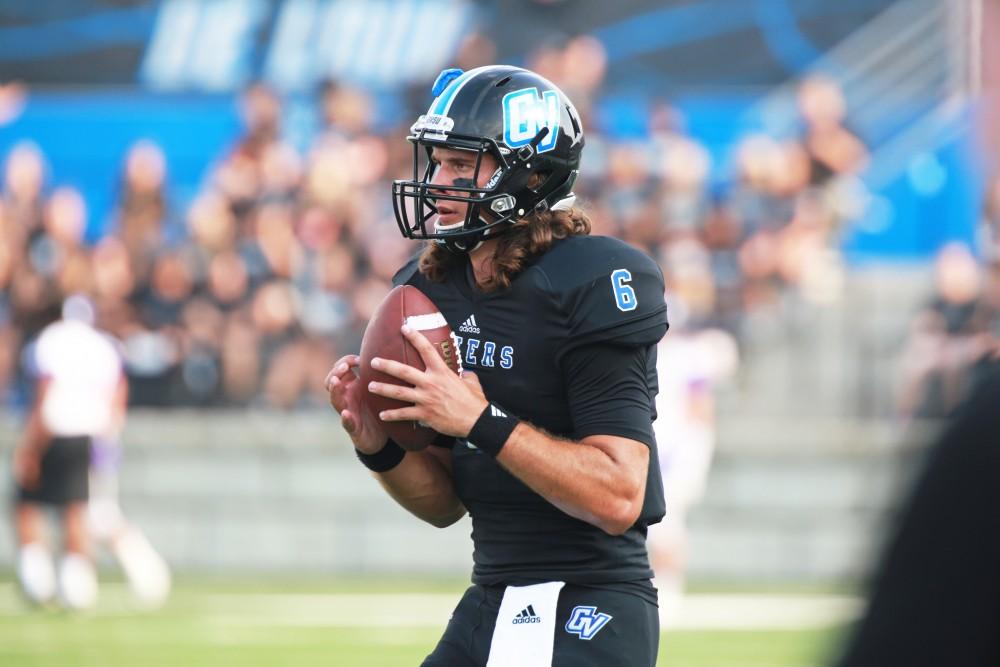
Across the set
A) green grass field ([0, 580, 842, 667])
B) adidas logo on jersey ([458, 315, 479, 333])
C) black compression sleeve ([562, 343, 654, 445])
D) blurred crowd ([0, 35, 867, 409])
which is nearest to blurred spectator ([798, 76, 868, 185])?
blurred crowd ([0, 35, 867, 409])

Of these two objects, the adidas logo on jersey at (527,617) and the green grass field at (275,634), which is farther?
the green grass field at (275,634)

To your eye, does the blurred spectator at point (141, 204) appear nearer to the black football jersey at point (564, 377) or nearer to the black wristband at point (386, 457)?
→ the black wristband at point (386, 457)

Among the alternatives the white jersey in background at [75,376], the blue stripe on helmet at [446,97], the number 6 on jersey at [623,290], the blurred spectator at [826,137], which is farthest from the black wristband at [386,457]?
the blurred spectator at [826,137]

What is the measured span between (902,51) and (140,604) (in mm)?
7849

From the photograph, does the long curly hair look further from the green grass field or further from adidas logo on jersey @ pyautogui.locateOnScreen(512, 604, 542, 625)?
the green grass field

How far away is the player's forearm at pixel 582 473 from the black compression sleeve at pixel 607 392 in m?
0.04

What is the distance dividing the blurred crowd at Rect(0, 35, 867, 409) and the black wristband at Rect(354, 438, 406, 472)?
24.3 ft

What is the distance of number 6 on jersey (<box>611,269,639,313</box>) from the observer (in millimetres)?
3037

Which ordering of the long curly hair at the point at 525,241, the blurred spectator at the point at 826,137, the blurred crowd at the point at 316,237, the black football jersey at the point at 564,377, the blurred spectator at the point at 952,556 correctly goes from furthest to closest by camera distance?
1. the blurred spectator at the point at 826,137
2. the blurred crowd at the point at 316,237
3. the long curly hair at the point at 525,241
4. the black football jersey at the point at 564,377
5. the blurred spectator at the point at 952,556

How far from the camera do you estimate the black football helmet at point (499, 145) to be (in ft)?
10.5

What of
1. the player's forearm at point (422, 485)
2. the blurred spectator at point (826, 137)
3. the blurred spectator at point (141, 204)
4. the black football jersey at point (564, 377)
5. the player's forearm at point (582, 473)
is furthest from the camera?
the blurred spectator at point (826, 137)

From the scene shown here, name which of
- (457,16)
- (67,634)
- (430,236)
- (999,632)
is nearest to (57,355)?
(67,634)

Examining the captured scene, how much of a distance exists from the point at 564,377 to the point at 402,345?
326mm

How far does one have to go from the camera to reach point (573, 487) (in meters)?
2.91
